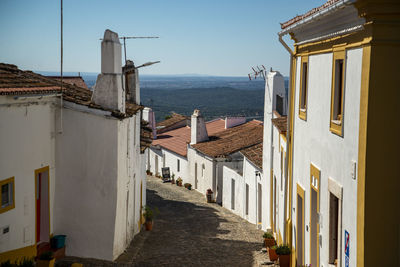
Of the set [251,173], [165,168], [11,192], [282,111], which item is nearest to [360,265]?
[11,192]

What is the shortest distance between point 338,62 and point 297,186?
3.98 metres

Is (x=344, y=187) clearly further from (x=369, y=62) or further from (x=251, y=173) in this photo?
(x=251, y=173)

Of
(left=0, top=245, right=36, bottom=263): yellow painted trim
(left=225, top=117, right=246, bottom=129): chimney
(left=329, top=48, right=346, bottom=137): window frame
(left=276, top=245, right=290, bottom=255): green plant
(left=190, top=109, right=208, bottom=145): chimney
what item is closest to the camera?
(left=329, top=48, right=346, bottom=137): window frame

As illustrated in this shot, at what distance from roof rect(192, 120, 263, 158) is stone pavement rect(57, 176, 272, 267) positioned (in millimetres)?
4240

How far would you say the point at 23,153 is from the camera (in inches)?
467

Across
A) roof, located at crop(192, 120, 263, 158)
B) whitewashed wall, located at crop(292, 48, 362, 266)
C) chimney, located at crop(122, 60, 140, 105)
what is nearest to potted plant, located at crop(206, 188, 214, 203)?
roof, located at crop(192, 120, 263, 158)

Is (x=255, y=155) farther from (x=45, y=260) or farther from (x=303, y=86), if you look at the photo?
(x=45, y=260)

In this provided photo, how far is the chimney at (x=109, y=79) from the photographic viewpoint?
1441cm

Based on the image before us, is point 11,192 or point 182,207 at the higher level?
point 11,192

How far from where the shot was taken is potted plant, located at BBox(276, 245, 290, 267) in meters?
13.0

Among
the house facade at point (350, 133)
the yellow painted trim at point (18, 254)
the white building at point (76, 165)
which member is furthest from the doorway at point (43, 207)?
the house facade at point (350, 133)

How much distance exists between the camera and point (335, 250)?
9.11 metres

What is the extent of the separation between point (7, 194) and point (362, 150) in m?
7.68

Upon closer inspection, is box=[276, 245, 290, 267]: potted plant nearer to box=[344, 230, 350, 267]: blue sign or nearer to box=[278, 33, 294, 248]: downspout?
box=[278, 33, 294, 248]: downspout
